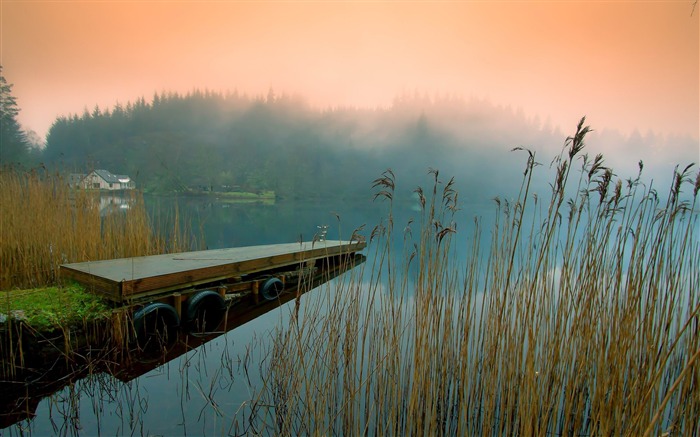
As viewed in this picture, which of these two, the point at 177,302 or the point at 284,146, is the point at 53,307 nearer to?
the point at 177,302

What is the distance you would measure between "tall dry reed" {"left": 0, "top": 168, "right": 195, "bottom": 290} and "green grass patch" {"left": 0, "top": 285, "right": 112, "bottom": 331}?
3.35ft

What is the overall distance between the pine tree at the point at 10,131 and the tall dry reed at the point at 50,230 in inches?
741

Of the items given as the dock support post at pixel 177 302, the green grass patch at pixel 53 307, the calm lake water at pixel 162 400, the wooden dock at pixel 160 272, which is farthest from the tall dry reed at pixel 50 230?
the calm lake water at pixel 162 400

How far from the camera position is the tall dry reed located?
397cm

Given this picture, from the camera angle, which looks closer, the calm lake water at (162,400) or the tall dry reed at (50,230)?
the calm lake water at (162,400)

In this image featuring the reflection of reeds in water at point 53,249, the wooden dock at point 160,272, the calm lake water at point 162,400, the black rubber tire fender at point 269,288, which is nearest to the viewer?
the calm lake water at point 162,400

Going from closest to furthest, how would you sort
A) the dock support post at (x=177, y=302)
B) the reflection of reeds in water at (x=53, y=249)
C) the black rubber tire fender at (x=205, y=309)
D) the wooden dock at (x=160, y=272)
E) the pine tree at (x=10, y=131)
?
1. the reflection of reeds in water at (x=53, y=249)
2. the wooden dock at (x=160, y=272)
3. the dock support post at (x=177, y=302)
4. the black rubber tire fender at (x=205, y=309)
5. the pine tree at (x=10, y=131)

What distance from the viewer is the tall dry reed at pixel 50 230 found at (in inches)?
156

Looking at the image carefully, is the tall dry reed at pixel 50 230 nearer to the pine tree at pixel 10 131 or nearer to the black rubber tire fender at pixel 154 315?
the black rubber tire fender at pixel 154 315

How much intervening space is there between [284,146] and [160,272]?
4652 cm

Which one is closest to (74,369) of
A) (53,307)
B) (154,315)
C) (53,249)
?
(53,307)

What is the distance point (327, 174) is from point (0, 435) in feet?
132

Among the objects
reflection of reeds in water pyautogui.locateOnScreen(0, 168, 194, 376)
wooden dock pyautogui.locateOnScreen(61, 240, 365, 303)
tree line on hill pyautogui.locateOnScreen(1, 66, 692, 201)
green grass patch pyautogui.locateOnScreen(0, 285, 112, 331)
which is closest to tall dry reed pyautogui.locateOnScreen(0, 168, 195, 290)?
reflection of reeds in water pyautogui.locateOnScreen(0, 168, 194, 376)

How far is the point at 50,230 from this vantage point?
13.5ft
